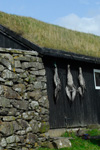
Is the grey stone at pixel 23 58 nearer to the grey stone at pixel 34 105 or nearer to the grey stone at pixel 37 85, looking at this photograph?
the grey stone at pixel 37 85

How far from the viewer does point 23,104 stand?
8.80 m

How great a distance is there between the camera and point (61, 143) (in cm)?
902

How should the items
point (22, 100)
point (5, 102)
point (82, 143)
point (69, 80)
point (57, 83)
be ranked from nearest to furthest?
point (5, 102), point (22, 100), point (82, 143), point (57, 83), point (69, 80)

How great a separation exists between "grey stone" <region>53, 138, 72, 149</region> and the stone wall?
492 millimetres

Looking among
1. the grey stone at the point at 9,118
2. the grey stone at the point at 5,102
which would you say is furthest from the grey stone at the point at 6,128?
the grey stone at the point at 5,102

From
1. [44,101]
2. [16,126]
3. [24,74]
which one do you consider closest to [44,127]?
[44,101]

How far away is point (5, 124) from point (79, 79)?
4.52 metres

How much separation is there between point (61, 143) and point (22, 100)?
1.96 meters

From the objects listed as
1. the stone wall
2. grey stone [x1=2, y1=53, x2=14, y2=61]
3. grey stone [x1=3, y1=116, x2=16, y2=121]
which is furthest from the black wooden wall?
grey stone [x1=3, y1=116, x2=16, y2=121]

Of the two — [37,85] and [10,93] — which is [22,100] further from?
[37,85]

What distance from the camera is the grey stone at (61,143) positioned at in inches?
352

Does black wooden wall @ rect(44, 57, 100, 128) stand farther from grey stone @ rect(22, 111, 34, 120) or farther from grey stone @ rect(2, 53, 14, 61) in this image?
grey stone @ rect(2, 53, 14, 61)

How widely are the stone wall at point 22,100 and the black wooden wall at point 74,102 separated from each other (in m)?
1.00

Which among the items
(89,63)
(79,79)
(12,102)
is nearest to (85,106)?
(79,79)
